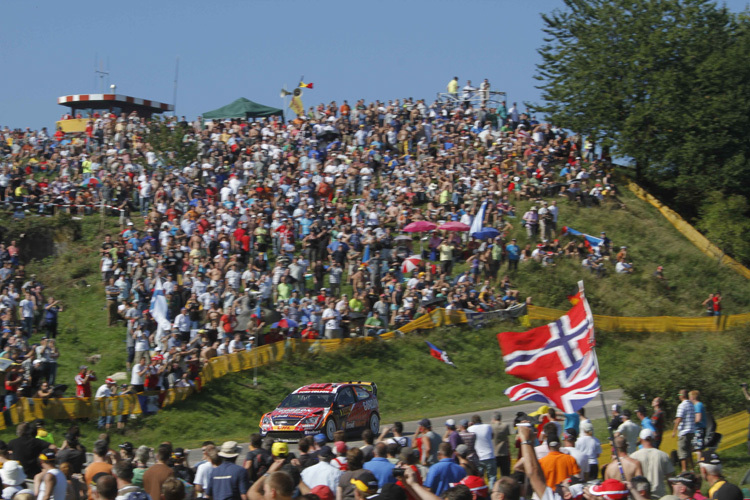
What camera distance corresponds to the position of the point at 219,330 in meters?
26.3

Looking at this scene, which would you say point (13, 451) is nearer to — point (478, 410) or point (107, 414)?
point (107, 414)

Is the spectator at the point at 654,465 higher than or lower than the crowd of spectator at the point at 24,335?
lower

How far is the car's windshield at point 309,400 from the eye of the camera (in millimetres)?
22453

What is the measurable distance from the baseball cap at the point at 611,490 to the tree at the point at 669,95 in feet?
119

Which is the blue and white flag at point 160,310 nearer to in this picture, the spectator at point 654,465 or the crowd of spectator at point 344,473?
the crowd of spectator at point 344,473

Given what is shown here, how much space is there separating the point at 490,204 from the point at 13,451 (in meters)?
24.6

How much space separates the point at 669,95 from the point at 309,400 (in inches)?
1110

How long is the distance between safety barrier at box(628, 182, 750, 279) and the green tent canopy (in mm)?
18579

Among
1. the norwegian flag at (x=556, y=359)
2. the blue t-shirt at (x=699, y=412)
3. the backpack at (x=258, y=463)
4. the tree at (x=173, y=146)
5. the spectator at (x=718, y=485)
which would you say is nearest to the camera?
the spectator at (x=718, y=485)

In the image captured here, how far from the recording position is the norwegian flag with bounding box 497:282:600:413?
13492 millimetres

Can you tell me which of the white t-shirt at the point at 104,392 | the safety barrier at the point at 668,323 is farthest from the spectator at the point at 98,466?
the safety barrier at the point at 668,323

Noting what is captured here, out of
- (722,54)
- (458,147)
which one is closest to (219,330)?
(458,147)

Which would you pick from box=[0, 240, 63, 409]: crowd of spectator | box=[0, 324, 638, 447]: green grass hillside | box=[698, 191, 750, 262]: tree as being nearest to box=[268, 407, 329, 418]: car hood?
box=[0, 324, 638, 447]: green grass hillside

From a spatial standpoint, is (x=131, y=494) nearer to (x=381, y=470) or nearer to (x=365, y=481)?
(x=365, y=481)
